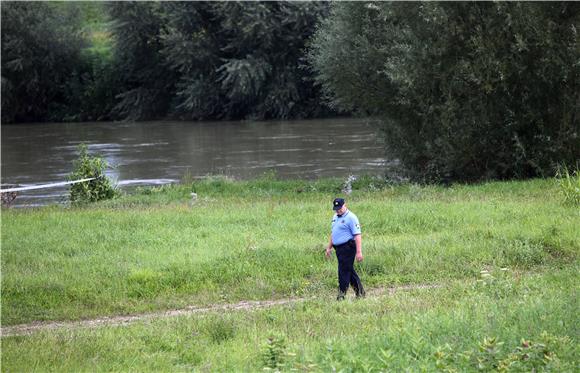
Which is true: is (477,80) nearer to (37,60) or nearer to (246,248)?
(246,248)

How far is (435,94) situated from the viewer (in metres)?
25.4

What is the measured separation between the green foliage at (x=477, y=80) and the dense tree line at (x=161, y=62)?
95.4 feet

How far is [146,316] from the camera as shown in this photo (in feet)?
40.0

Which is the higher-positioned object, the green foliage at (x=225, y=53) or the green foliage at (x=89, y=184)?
the green foliage at (x=225, y=53)

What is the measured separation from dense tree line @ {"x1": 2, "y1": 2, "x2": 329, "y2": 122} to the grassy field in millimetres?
34787

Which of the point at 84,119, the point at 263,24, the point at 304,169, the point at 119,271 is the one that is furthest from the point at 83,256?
the point at 84,119

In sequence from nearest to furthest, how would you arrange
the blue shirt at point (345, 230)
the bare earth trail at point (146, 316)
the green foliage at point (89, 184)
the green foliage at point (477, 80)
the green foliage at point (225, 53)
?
the bare earth trail at point (146, 316), the blue shirt at point (345, 230), the green foliage at point (477, 80), the green foliage at point (89, 184), the green foliage at point (225, 53)

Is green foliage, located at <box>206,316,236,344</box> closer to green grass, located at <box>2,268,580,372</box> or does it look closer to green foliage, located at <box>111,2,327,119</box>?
green grass, located at <box>2,268,580,372</box>

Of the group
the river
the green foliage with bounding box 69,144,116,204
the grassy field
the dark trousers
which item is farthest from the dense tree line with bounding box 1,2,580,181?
the dark trousers

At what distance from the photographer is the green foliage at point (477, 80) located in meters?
23.9

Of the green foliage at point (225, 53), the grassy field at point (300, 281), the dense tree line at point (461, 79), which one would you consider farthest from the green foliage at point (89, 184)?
the green foliage at point (225, 53)

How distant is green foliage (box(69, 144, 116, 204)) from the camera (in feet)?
79.2

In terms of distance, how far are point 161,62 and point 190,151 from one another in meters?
23.2

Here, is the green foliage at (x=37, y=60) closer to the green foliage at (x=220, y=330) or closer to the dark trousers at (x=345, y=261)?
the dark trousers at (x=345, y=261)
